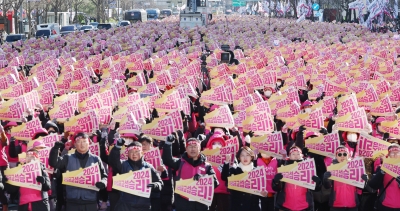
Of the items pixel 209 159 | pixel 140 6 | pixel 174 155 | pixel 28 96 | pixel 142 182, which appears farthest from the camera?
pixel 140 6

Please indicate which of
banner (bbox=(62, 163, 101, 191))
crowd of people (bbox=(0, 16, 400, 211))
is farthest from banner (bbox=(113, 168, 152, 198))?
banner (bbox=(62, 163, 101, 191))

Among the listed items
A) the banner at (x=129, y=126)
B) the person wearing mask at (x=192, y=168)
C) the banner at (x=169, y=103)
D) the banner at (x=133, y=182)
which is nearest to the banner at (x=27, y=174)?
the banner at (x=133, y=182)

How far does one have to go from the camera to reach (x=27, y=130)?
11203 mm

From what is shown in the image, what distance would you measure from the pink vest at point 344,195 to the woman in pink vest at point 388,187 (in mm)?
213

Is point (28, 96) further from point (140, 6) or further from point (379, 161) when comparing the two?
point (140, 6)

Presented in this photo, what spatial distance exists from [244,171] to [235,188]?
0.22 m

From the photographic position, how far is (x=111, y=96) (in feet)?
48.2

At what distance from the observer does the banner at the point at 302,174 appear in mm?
9234

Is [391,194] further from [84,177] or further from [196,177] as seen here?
[84,177]

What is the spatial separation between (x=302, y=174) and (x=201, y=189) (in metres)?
1.04

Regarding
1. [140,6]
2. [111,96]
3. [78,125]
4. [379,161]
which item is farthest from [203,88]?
[140,6]

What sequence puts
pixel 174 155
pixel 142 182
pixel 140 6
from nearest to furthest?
pixel 142 182 < pixel 174 155 < pixel 140 6

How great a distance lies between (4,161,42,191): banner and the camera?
9289mm

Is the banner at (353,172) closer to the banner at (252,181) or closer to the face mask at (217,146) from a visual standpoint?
the banner at (252,181)
